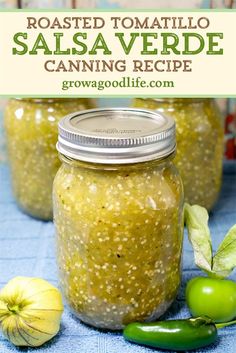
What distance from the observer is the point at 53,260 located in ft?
4.07

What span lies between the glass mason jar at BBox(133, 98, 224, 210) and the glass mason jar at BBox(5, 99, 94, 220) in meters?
0.18

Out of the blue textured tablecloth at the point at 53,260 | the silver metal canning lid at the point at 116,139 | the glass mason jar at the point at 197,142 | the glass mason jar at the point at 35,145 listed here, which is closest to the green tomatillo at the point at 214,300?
the blue textured tablecloth at the point at 53,260

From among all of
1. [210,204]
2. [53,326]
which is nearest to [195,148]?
[210,204]

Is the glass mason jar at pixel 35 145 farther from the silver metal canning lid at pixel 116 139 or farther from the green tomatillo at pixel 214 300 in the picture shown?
the green tomatillo at pixel 214 300

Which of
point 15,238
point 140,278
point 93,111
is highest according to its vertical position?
point 93,111

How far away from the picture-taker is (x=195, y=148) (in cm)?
133

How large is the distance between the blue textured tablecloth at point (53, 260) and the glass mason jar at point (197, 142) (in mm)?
86

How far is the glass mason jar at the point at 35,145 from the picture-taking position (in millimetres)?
1326

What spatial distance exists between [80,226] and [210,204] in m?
0.52

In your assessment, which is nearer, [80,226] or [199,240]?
[80,226]

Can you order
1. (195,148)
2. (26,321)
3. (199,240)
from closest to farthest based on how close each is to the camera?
1. (26,321)
2. (199,240)
3. (195,148)

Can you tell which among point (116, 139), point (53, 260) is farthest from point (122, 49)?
point (53, 260)

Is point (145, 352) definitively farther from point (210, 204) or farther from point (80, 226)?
point (210, 204)

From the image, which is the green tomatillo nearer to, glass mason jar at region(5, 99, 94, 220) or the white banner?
the white banner
